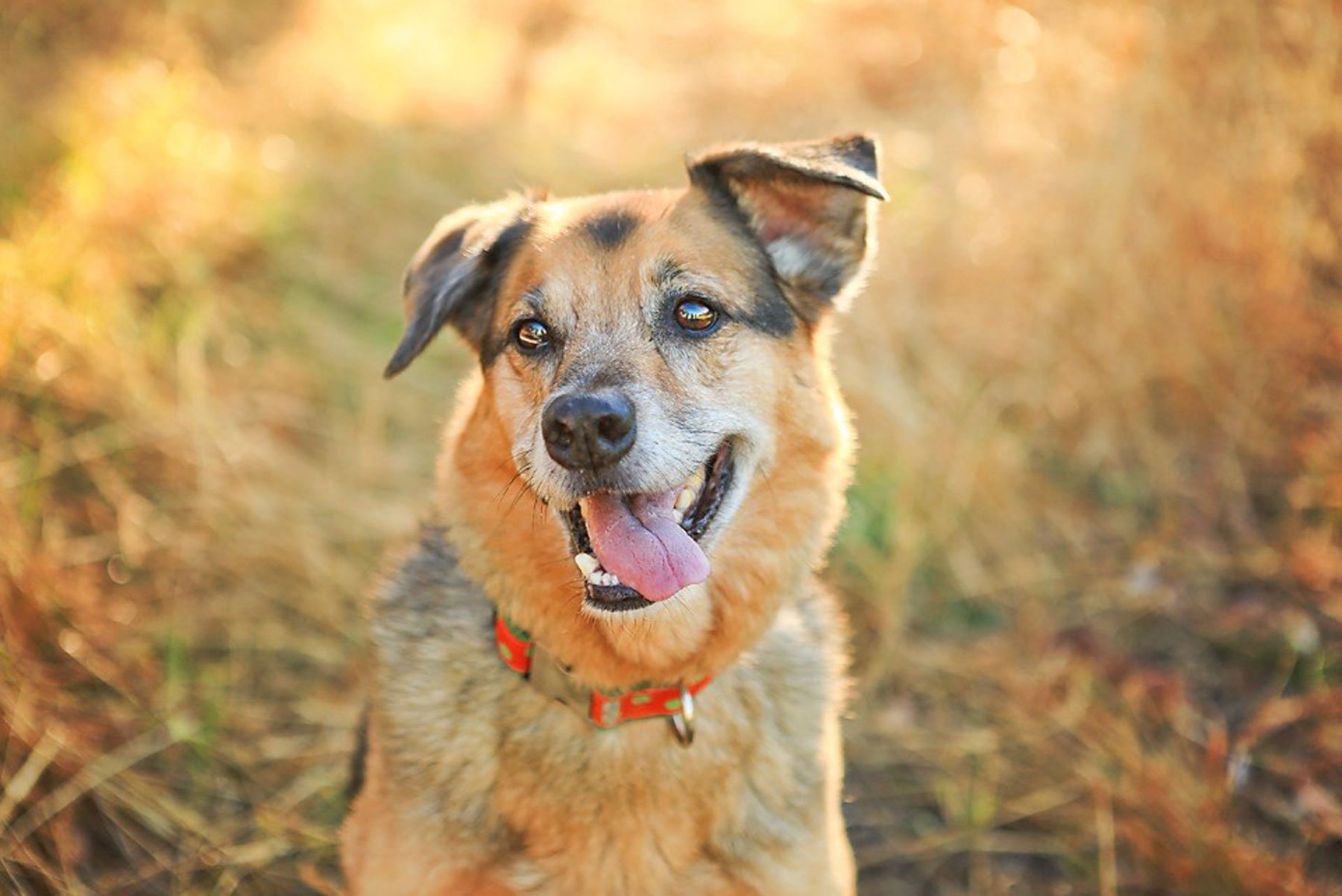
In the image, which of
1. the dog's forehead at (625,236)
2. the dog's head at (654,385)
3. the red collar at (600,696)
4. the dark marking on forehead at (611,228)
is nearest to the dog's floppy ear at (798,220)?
the dog's head at (654,385)

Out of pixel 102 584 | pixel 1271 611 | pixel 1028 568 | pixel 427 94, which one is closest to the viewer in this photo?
pixel 102 584

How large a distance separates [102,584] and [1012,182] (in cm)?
558

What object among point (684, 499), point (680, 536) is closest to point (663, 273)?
point (684, 499)

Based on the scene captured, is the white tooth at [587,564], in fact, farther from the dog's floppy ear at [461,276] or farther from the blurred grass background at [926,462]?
the blurred grass background at [926,462]

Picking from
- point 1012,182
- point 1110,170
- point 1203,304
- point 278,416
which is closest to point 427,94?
point 278,416

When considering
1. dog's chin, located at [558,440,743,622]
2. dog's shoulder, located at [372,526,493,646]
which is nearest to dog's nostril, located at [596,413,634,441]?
dog's chin, located at [558,440,743,622]

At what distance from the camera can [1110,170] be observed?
19.9 feet

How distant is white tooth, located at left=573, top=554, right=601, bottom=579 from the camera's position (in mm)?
2678

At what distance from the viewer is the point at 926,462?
18.4ft

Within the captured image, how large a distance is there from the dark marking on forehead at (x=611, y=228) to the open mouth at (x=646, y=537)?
0.68 meters

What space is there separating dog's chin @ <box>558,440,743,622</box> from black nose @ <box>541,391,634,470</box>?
159 millimetres

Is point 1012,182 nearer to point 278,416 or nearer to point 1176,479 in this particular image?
point 1176,479

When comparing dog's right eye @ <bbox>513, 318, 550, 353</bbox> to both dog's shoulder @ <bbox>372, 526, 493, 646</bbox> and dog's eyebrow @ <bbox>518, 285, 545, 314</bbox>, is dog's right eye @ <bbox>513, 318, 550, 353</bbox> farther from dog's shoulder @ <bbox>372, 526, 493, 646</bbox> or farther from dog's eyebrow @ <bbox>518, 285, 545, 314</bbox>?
dog's shoulder @ <bbox>372, 526, 493, 646</bbox>

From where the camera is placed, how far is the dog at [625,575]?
271cm
